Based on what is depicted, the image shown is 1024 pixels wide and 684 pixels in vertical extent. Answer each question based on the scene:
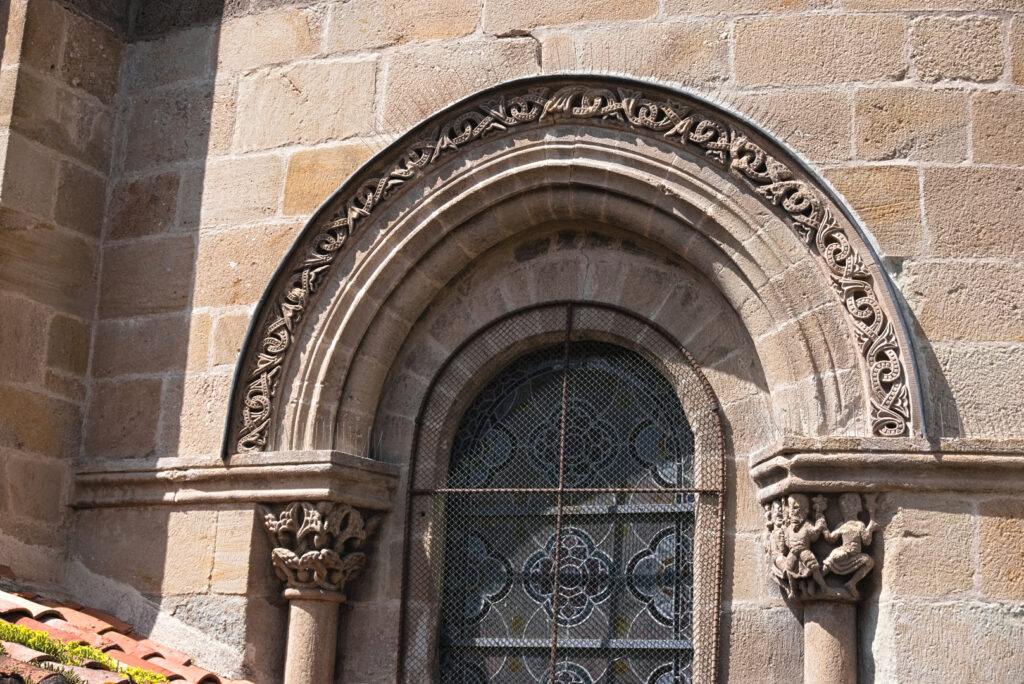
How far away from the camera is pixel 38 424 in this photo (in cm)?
736

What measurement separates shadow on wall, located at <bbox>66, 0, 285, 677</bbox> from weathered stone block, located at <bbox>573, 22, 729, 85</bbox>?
189 cm

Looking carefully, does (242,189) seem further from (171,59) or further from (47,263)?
(47,263)

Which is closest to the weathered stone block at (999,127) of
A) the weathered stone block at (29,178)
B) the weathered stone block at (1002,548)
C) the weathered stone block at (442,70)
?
the weathered stone block at (1002,548)

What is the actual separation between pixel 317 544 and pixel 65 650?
4.15ft

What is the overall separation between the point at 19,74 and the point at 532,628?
3.63m

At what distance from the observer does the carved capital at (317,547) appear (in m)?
6.75

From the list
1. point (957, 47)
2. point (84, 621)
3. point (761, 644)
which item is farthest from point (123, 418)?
point (957, 47)

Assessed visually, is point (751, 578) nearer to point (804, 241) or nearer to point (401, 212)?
point (804, 241)

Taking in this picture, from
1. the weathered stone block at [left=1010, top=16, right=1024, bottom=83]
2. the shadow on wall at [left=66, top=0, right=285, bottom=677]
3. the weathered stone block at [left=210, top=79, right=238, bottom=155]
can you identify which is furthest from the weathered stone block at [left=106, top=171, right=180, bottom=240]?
the weathered stone block at [left=1010, top=16, right=1024, bottom=83]

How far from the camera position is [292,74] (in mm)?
7480

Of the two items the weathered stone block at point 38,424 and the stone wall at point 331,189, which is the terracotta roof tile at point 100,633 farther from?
the weathered stone block at point 38,424

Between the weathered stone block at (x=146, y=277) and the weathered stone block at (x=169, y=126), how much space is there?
44cm

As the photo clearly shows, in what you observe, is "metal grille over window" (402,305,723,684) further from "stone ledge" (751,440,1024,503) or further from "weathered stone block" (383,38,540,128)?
"weathered stone block" (383,38,540,128)

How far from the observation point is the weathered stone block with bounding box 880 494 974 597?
19.3ft
